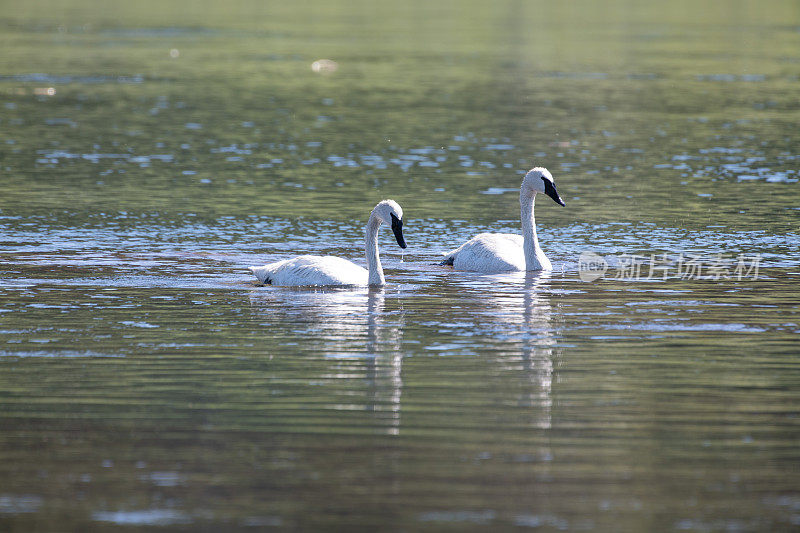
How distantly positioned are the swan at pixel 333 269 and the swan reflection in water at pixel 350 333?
0.17m

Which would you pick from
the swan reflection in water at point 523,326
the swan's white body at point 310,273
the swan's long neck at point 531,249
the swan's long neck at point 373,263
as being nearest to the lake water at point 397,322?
the swan reflection in water at point 523,326

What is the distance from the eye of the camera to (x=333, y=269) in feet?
64.8

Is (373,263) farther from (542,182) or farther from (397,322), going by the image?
(542,182)

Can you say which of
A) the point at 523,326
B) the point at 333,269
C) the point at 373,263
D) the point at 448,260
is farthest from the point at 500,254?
the point at 523,326

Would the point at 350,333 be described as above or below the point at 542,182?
below

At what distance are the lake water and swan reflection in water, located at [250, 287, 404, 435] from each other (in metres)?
0.07

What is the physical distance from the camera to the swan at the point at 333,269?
1959 centimetres

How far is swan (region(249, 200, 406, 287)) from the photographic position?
19.6m

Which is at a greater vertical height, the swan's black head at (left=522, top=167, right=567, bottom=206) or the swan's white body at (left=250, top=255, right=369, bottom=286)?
the swan's black head at (left=522, top=167, right=567, bottom=206)

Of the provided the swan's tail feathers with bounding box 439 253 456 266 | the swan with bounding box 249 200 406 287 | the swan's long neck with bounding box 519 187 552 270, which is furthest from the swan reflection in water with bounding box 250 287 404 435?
the swan's long neck with bounding box 519 187 552 270

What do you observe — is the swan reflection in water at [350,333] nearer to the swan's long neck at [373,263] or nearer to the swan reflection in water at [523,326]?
the swan's long neck at [373,263]

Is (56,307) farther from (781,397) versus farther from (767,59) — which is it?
(767,59)

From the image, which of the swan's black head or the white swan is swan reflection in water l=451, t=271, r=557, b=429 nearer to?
the white swan

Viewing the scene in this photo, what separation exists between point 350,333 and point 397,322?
90 cm
